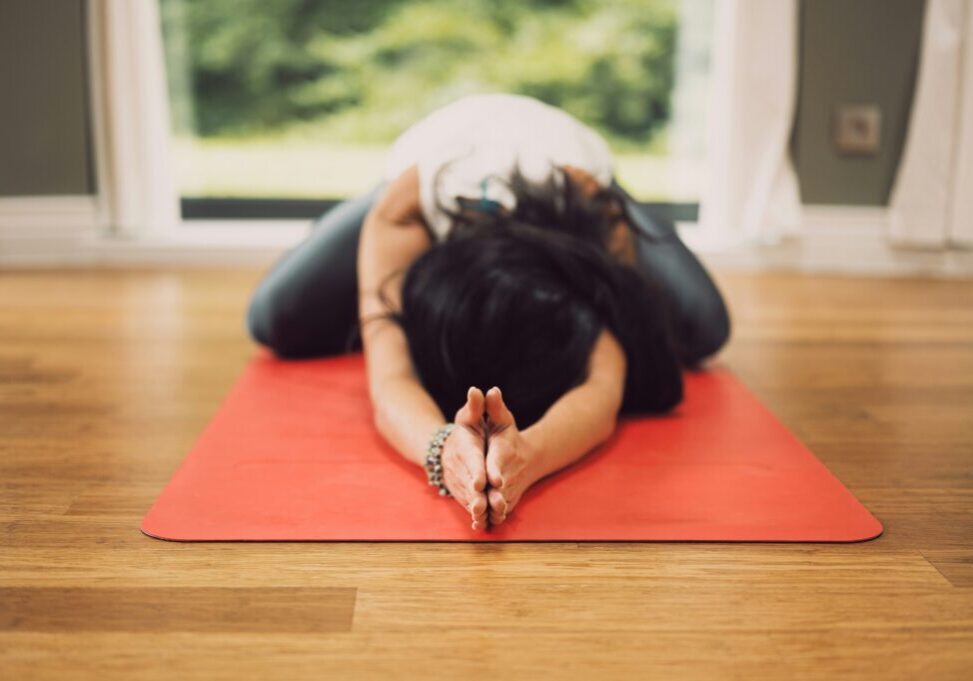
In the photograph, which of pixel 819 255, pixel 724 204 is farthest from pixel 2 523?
pixel 819 255

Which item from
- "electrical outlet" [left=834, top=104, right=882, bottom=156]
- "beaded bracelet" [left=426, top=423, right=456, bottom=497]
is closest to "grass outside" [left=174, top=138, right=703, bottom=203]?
"electrical outlet" [left=834, top=104, right=882, bottom=156]

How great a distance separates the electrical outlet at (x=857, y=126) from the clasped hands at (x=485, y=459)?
7.72 ft

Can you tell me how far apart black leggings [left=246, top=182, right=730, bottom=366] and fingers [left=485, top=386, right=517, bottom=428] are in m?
0.86

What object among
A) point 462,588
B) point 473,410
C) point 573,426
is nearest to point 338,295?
point 573,426

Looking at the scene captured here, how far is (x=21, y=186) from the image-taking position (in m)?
3.25

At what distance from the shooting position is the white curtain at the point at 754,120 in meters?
3.11

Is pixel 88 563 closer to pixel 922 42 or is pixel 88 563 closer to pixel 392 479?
pixel 392 479

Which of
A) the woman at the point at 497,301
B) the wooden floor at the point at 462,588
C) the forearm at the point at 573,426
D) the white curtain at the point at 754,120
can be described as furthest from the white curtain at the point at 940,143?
the forearm at the point at 573,426

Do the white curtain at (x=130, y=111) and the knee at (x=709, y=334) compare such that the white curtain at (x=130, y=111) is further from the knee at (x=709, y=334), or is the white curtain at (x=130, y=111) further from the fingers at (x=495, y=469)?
the fingers at (x=495, y=469)

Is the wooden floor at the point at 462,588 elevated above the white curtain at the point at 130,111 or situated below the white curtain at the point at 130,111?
below

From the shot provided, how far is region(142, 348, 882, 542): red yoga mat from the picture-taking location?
1.31m

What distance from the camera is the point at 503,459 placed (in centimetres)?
125

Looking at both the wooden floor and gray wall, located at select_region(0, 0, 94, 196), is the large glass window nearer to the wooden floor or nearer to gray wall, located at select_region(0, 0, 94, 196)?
gray wall, located at select_region(0, 0, 94, 196)

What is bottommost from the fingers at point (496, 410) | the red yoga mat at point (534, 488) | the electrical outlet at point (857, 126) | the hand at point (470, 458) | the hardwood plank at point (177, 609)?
the red yoga mat at point (534, 488)
